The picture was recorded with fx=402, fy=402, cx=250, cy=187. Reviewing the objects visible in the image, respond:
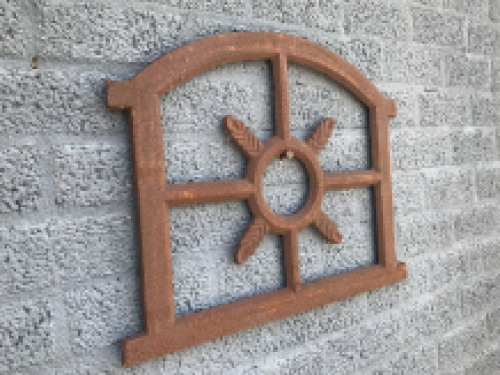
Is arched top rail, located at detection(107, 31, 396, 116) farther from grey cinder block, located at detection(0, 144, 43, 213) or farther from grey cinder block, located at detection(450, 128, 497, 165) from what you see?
grey cinder block, located at detection(450, 128, 497, 165)

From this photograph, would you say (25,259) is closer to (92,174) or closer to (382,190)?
(92,174)

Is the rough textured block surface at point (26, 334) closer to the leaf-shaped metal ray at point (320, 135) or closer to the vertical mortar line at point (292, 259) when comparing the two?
the vertical mortar line at point (292, 259)

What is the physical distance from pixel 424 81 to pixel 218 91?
2.32 feet

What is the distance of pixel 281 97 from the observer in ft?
2.77

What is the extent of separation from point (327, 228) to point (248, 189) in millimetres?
238

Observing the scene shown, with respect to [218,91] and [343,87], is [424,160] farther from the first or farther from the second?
[218,91]

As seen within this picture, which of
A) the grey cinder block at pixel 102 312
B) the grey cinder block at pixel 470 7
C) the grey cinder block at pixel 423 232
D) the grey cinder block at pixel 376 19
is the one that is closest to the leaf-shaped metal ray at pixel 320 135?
the grey cinder block at pixel 376 19

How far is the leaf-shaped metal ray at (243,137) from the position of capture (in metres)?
0.78

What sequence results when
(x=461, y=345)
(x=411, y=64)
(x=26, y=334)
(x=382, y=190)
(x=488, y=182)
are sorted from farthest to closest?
(x=488, y=182), (x=461, y=345), (x=411, y=64), (x=382, y=190), (x=26, y=334)

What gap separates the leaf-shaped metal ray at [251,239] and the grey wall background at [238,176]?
0.03 m

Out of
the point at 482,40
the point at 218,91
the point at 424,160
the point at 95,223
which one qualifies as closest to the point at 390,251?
the point at 424,160

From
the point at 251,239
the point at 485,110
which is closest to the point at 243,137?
the point at 251,239

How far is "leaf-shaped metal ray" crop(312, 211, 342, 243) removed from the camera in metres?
0.90

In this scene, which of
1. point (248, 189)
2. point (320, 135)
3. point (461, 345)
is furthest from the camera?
point (461, 345)
